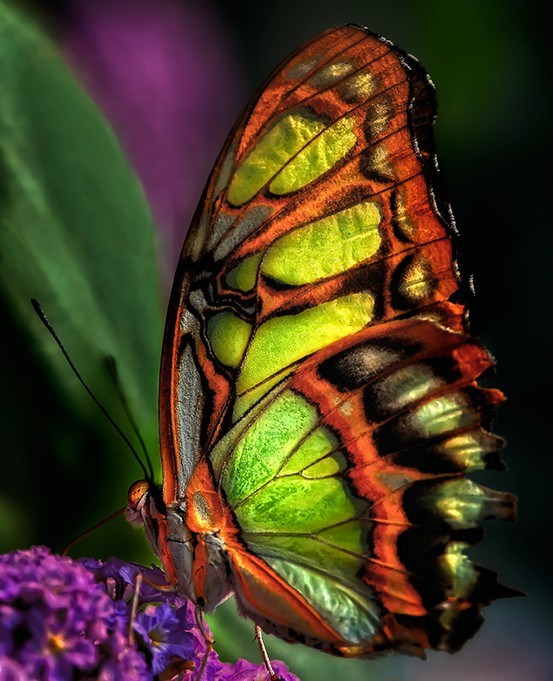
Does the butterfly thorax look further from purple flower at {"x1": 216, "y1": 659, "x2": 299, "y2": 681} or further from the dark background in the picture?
the dark background

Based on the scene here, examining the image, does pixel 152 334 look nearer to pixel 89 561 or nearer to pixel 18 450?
pixel 18 450

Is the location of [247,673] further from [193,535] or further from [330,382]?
[330,382]

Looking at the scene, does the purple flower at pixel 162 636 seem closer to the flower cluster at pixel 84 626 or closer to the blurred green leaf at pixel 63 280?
the flower cluster at pixel 84 626

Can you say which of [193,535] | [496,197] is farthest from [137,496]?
[496,197]

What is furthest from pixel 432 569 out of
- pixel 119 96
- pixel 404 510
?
pixel 119 96

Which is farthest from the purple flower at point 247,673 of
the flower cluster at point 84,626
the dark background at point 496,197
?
the dark background at point 496,197
